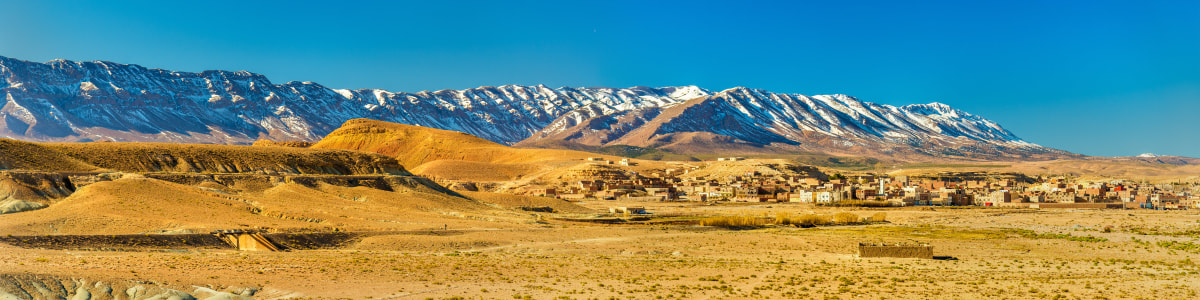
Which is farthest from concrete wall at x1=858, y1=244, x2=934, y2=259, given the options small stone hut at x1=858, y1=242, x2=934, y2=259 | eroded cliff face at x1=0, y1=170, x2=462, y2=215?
eroded cliff face at x1=0, y1=170, x2=462, y2=215

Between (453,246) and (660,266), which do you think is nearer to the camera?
(660,266)

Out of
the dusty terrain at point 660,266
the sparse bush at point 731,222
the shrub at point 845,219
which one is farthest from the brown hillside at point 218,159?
the shrub at point 845,219

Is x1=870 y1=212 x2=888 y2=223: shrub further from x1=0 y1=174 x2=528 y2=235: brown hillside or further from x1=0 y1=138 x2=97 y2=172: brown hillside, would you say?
x1=0 y1=138 x2=97 y2=172: brown hillside

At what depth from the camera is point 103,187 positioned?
5072 centimetres

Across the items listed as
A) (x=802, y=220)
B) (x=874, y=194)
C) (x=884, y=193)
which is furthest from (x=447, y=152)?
(x=802, y=220)

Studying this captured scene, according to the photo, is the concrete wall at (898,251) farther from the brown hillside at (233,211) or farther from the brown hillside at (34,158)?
the brown hillside at (34,158)

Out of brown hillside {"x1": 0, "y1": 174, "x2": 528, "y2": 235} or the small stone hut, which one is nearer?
the small stone hut

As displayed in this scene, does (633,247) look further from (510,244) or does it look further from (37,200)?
(37,200)

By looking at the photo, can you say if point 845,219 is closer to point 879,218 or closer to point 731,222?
point 879,218

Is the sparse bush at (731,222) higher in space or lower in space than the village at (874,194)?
lower

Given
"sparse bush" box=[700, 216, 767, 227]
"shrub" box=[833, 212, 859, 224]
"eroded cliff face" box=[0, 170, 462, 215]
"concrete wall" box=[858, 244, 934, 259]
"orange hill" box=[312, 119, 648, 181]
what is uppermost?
"orange hill" box=[312, 119, 648, 181]

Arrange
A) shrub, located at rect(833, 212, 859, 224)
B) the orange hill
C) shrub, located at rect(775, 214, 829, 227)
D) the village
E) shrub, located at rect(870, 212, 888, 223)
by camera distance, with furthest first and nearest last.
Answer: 1. the orange hill
2. the village
3. shrub, located at rect(870, 212, 888, 223)
4. shrub, located at rect(833, 212, 859, 224)
5. shrub, located at rect(775, 214, 829, 227)

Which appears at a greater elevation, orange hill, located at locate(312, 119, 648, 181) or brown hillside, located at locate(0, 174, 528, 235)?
orange hill, located at locate(312, 119, 648, 181)

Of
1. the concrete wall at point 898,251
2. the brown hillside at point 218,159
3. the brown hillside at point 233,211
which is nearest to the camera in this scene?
the concrete wall at point 898,251
